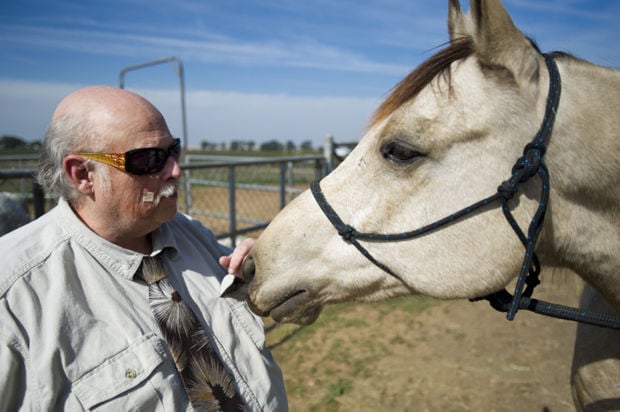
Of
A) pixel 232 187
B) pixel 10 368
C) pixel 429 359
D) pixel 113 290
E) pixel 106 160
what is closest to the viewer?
pixel 10 368

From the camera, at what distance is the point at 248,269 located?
1568 millimetres

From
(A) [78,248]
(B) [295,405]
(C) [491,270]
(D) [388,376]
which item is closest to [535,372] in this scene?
(D) [388,376]

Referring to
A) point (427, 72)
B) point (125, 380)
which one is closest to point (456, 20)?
point (427, 72)

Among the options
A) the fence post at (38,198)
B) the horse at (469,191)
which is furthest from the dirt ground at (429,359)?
the fence post at (38,198)

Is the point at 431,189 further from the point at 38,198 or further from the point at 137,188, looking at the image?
the point at 38,198

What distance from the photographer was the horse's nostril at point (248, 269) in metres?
1.57

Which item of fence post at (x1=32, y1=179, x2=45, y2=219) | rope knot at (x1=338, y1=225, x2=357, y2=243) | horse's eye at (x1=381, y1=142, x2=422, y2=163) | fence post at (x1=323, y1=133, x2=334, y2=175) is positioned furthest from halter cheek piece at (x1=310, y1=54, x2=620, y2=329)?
fence post at (x1=323, y1=133, x2=334, y2=175)

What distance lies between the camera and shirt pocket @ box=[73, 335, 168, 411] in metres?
1.20

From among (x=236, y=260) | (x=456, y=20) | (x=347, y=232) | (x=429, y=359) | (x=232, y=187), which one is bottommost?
(x=429, y=359)

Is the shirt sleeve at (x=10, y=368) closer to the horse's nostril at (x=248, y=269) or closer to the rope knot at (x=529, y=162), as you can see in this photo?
the horse's nostril at (x=248, y=269)

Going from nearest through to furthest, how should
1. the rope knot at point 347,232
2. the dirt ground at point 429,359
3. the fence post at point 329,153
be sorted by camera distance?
the rope knot at point 347,232
the dirt ground at point 429,359
the fence post at point 329,153

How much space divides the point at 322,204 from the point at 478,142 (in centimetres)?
58

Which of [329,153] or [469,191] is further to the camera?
[329,153]

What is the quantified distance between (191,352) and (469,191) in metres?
1.11
